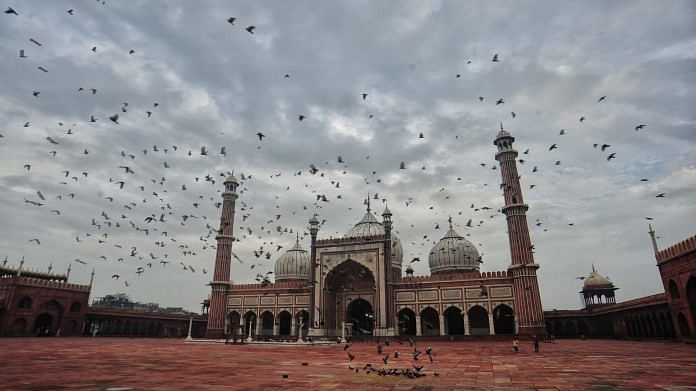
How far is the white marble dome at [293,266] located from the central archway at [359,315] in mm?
9757

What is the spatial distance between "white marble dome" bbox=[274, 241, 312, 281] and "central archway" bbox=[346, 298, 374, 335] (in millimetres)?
9757

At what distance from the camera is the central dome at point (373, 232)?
155 feet

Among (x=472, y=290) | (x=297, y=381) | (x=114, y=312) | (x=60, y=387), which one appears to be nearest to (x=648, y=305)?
(x=472, y=290)

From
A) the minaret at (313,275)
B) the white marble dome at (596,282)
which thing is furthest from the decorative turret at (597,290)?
the minaret at (313,275)

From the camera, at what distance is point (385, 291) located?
39.0 metres

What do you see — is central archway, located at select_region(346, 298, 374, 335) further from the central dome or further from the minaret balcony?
the minaret balcony

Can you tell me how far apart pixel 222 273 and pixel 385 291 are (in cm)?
1996

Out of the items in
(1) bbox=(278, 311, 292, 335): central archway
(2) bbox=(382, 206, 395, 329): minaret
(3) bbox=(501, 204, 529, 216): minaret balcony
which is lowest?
(1) bbox=(278, 311, 292, 335): central archway

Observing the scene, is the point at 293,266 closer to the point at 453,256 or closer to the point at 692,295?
the point at 453,256

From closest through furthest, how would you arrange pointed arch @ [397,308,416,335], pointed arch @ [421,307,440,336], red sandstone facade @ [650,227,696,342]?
red sandstone facade @ [650,227,696,342], pointed arch @ [421,307,440,336], pointed arch @ [397,308,416,335]

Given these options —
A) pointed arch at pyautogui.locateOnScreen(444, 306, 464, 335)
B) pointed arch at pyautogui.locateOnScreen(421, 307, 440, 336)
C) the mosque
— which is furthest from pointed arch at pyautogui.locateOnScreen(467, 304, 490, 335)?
pointed arch at pyautogui.locateOnScreen(421, 307, 440, 336)

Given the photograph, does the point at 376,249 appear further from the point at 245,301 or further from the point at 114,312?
the point at 114,312

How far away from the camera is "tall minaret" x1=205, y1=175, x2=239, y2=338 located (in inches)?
1796

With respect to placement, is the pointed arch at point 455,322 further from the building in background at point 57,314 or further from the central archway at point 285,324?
the building in background at point 57,314
